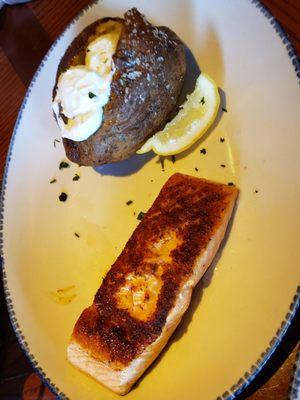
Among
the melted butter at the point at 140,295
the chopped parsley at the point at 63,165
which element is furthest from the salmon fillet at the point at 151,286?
the chopped parsley at the point at 63,165

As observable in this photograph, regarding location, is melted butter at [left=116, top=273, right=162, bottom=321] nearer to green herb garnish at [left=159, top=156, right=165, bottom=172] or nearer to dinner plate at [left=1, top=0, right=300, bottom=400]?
dinner plate at [left=1, top=0, right=300, bottom=400]

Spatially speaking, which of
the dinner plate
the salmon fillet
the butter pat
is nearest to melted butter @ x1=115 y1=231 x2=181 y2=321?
the salmon fillet

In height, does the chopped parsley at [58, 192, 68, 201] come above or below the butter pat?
below

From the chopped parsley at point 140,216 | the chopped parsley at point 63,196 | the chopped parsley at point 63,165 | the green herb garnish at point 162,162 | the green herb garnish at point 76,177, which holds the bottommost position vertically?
the chopped parsley at point 63,196

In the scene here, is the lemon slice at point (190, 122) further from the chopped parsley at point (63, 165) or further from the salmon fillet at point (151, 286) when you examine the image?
the chopped parsley at point (63, 165)

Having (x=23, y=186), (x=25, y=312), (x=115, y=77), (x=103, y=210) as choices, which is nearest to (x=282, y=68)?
(x=115, y=77)

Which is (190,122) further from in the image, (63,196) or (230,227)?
(63,196)
